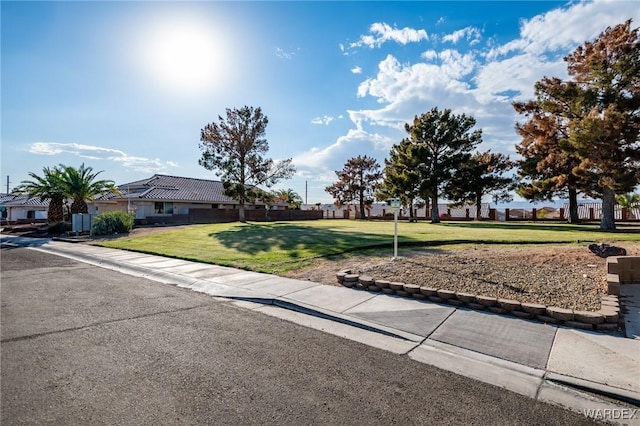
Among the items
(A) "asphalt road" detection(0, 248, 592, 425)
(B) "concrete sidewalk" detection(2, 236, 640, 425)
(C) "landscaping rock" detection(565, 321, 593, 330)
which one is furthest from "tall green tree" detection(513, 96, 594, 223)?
(A) "asphalt road" detection(0, 248, 592, 425)

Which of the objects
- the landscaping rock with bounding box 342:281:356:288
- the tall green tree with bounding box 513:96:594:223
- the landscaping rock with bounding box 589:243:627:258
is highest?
the tall green tree with bounding box 513:96:594:223

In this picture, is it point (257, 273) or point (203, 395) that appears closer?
point (203, 395)

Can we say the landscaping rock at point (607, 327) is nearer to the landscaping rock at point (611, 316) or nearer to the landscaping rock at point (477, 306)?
the landscaping rock at point (611, 316)

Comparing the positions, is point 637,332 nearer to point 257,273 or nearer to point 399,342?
point 399,342

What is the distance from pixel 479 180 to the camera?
101 ft

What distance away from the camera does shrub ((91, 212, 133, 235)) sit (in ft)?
67.8

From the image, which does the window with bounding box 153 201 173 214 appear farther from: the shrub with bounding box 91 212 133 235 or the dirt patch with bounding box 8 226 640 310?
the dirt patch with bounding box 8 226 640 310

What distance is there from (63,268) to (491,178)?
32.8m

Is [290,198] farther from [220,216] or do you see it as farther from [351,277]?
[351,277]

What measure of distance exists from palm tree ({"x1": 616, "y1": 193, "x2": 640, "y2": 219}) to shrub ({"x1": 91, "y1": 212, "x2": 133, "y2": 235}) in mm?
36746

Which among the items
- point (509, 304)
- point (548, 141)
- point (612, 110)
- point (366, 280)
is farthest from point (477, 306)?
point (548, 141)

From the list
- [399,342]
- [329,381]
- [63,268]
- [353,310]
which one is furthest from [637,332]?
[63,268]

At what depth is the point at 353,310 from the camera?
19.4 feet

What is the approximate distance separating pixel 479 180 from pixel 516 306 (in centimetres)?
2800
